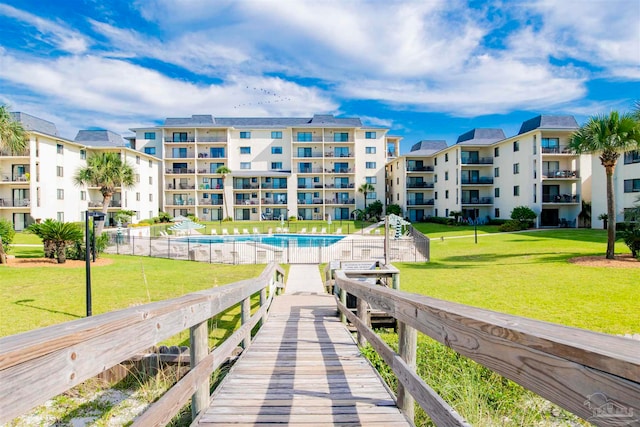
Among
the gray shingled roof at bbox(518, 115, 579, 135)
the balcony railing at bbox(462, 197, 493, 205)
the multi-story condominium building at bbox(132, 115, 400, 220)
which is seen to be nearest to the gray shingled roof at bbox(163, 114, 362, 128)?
the multi-story condominium building at bbox(132, 115, 400, 220)

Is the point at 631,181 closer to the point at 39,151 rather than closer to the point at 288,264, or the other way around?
the point at 288,264

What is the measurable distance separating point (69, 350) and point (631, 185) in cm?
4211

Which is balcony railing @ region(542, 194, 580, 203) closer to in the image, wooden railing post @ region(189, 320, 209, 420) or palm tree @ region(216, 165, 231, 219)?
palm tree @ region(216, 165, 231, 219)

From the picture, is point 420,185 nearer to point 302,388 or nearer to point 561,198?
point 561,198

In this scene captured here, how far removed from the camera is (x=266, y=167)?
56.4 metres

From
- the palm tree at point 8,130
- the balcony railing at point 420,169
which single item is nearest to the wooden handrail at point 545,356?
the palm tree at point 8,130

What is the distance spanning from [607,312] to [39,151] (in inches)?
1963

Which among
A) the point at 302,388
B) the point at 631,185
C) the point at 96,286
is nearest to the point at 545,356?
the point at 302,388

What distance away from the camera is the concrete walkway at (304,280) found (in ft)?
42.4

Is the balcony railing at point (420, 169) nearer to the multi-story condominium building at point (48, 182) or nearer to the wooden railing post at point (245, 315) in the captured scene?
the multi-story condominium building at point (48, 182)

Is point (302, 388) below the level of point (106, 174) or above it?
below

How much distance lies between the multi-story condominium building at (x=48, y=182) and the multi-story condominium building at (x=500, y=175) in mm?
40736

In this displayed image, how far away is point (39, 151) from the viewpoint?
39.4 metres

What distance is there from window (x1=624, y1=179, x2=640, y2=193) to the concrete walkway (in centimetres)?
3044
